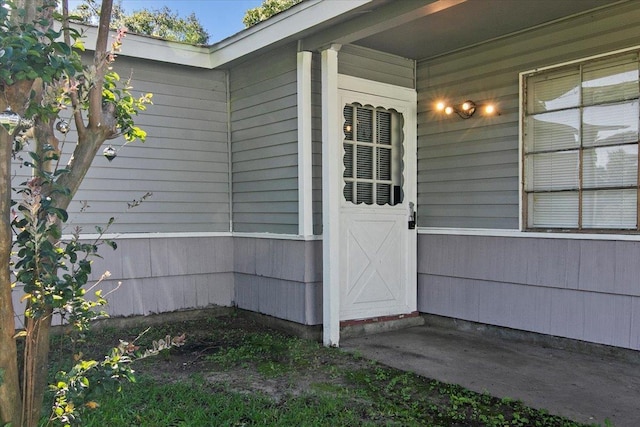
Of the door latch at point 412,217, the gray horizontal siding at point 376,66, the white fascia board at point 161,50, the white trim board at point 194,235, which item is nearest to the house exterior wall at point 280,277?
the white trim board at point 194,235

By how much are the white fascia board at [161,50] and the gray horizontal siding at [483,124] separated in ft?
7.41

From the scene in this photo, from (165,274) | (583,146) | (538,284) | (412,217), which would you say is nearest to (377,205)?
(412,217)

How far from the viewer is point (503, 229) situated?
4500mm

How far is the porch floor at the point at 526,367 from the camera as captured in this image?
3051 millimetres

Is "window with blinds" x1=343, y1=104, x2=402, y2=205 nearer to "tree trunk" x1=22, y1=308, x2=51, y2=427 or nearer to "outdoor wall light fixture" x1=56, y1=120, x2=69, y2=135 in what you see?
"outdoor wall light fixture" x1=56, y1=120, x2=69, y2=135

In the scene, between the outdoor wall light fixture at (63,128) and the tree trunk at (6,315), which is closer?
the tree trunk at (6,315)

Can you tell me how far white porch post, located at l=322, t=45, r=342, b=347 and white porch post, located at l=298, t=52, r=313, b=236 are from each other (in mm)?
201

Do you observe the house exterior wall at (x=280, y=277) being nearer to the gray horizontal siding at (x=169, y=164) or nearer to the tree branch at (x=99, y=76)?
the gray horizontal siding at (x=169, y=164)

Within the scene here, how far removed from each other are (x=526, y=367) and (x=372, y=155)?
2.31m

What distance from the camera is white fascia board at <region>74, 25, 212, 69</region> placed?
4746mm

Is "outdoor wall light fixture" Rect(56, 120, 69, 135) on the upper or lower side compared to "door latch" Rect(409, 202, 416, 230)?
upper

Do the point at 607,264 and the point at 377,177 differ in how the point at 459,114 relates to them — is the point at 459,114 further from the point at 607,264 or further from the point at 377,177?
the point at 607,264

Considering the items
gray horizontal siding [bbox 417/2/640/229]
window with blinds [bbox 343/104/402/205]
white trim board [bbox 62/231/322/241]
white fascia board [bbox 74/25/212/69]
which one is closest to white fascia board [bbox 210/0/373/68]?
white fascia board [bbox 74/25/212/69]

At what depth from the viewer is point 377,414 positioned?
2.86 metres
